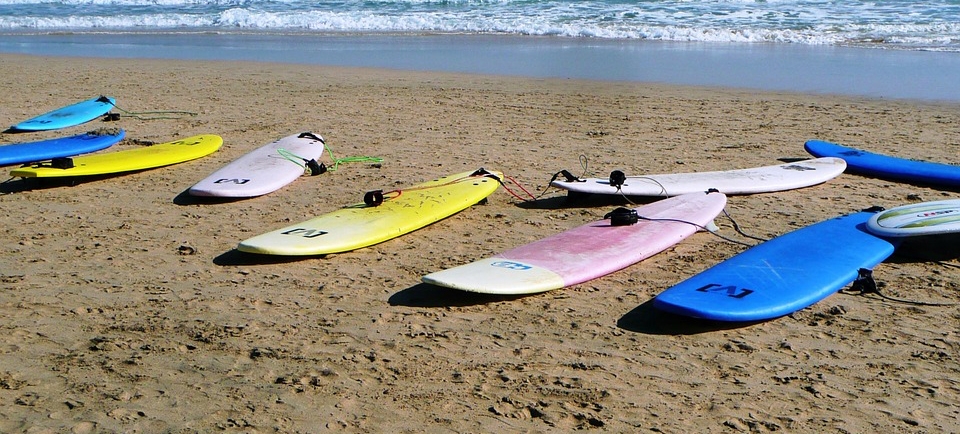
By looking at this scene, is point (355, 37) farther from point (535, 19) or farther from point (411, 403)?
point (411, 403)

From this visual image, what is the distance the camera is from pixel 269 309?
129 inches


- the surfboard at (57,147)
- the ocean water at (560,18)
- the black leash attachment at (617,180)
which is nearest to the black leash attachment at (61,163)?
the surfboard at (57,147)

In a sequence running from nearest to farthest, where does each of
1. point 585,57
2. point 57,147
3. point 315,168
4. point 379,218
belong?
point 379,218 → point 315,168 → point 57,147 → point 585,57

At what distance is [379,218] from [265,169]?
133 centimetres

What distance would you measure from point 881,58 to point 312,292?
31.9 feet

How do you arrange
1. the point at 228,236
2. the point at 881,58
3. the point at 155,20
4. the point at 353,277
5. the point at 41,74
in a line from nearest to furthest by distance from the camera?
the point at 353,277
the point at 228,236
the point at 41,74
the point at 881,58
the point at 155,20

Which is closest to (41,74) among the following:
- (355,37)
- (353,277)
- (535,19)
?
(355,37)

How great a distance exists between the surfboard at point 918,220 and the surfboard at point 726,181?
3.14 feet

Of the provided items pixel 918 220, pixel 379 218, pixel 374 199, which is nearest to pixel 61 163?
pixel 374 199

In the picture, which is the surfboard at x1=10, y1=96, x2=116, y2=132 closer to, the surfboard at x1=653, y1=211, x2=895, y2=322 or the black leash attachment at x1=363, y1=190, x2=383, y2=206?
the black leash attachment at x1=363, y1=190, x2=383, y2=206

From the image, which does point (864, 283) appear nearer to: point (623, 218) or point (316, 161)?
point (623, 218)

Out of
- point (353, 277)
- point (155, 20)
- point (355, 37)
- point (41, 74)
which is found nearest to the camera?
point (353, 277)

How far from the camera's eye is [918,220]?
3.83 metres

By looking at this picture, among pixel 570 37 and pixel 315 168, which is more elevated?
pixel 570 37
